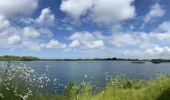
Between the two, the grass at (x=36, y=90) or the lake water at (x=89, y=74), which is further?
the lake water at (x=89, y=74)

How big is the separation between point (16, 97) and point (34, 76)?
1.64 meters

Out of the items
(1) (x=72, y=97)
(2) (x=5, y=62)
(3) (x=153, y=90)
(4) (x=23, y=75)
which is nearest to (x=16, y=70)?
(4) (x=23, y=75)

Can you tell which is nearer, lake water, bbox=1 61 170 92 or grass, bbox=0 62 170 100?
grass, bbox=0 62 170 100

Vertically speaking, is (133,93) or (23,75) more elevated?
(23,75)

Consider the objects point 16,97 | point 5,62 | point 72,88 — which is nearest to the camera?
point 16,97

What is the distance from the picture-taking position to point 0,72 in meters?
11.2

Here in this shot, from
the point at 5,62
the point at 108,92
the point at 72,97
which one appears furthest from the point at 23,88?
the point at 108,92

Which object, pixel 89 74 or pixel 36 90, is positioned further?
pixel 89 74

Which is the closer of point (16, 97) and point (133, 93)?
point (16, 97)

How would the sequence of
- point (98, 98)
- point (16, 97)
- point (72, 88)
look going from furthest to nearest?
point (72, 88)
point (98, 98)
point (16, 97)

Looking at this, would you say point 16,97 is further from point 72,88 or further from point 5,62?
point 72,88

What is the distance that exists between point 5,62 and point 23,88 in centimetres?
130

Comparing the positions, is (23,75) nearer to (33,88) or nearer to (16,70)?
(16,70)

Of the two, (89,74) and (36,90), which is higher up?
(36,90)
